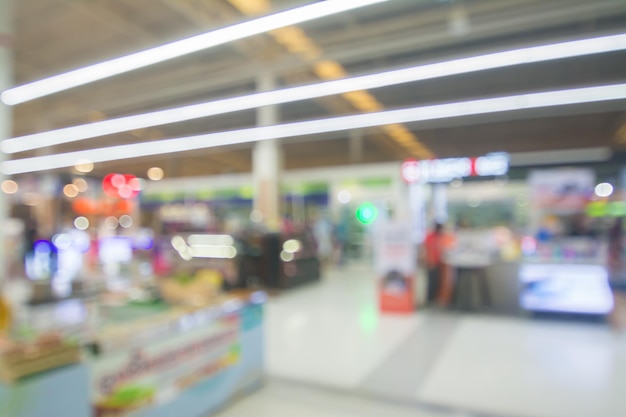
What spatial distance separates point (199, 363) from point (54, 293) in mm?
3287

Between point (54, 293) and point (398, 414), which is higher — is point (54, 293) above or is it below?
above

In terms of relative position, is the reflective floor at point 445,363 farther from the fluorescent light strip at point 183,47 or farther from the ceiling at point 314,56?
the ceiling at point 314,56

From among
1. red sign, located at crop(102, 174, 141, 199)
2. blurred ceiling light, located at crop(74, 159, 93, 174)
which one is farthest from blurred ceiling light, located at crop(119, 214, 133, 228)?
blurred ceiling light, located at crop(74, 159, 93, 174)

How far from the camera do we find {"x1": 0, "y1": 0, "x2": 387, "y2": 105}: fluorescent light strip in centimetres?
259

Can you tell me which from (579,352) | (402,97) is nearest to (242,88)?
(402,97)

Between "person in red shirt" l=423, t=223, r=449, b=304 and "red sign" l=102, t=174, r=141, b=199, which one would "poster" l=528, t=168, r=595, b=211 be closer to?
"person in red shirt" l=423, t=223, r=449, b=304

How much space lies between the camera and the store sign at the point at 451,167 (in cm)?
948

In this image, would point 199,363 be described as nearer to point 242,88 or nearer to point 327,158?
point 242,88

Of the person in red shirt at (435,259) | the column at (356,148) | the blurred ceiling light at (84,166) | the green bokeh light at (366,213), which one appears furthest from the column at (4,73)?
the column at (356,148)

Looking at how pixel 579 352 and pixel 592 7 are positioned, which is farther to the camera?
pixel 592 7

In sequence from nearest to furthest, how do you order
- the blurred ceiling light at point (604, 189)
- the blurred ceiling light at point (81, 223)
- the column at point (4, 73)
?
the column at point (4, 73) → the blurred ceiling light at point (604, 189) → the blurred ceiling light at point (81, 223)

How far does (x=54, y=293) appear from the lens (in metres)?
5.07

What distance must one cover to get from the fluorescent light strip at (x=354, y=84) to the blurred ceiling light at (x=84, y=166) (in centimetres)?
157

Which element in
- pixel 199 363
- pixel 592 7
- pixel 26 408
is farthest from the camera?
pixel 592 7
